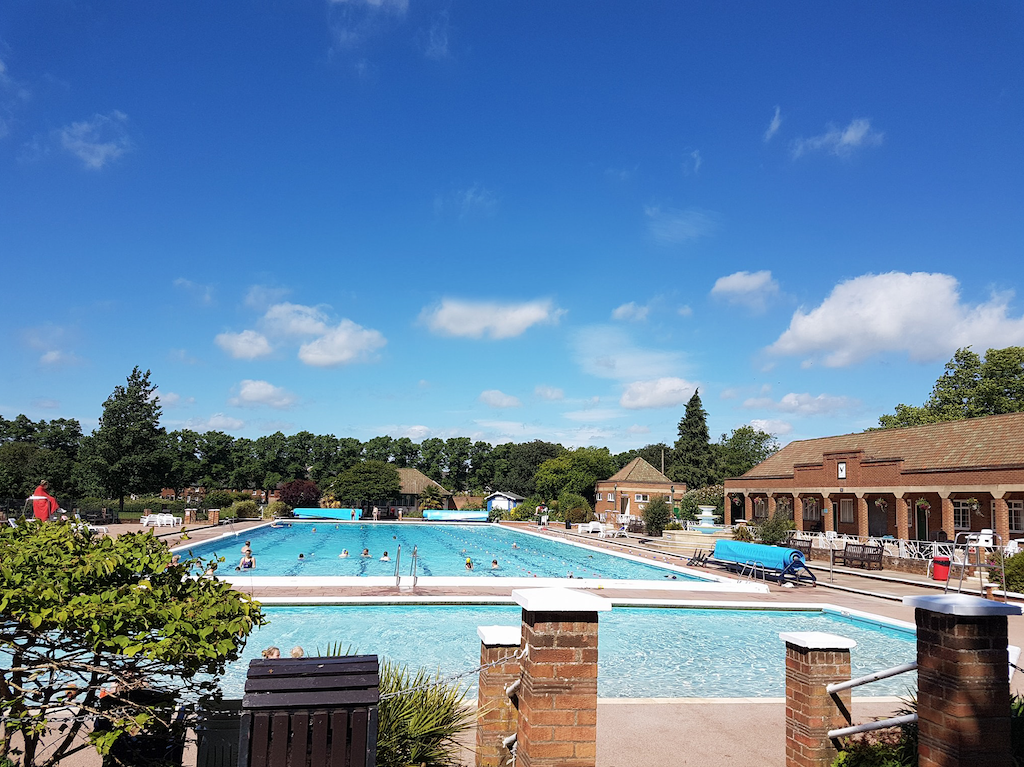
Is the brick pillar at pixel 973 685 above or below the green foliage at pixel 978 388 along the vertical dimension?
below

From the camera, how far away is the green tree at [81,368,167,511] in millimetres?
47062

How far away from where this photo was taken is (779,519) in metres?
30.0

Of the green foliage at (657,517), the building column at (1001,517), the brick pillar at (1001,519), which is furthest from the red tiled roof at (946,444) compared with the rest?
the green foliage at (657,517)

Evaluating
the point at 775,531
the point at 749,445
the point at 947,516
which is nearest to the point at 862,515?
the point at 947,516

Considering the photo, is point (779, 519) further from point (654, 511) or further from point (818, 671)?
point (818, 671)

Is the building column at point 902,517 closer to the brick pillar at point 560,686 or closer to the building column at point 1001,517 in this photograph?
the building column at point 1001,517

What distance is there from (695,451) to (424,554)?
41.7 metres

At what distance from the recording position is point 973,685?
395cm

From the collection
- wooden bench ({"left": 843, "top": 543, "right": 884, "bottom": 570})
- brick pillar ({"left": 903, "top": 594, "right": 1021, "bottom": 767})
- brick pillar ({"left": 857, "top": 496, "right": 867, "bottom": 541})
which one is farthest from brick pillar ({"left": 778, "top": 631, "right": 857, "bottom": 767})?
brick pillar ({"left": 857, "top": 496, "right": 867, "bottom": 541})

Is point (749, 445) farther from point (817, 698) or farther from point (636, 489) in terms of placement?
point (817, 698)

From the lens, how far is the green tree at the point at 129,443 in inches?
1853

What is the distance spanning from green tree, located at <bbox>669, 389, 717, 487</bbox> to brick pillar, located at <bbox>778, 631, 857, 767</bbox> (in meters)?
63.8

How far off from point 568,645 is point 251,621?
1792 mm

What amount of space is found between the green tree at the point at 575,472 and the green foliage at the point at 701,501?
1497 centimetres
